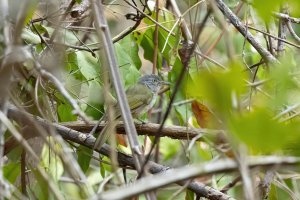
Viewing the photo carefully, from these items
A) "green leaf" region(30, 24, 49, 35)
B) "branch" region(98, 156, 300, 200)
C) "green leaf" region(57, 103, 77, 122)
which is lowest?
"green leaf" region(57, 103, 77, 122)

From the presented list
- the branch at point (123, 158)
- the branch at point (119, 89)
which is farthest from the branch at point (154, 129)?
the branch at point (119, 89)

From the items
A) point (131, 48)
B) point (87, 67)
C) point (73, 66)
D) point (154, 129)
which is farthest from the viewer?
point (131, 48)

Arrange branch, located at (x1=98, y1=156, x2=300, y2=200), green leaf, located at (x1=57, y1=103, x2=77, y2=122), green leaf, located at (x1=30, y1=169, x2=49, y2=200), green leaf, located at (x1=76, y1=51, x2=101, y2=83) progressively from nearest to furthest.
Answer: branch, located at (x1=98, y1=156, x2=300, y2=200), green leaf, located at (x1=30, y1=169, x2=49, y2=200), green leaf, located at (x1=76, y1=51, x2=101, y2=83), green leaf, located at (x1=57, y1=103, x2=77, y2=122)

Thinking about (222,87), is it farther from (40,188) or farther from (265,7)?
(40,188)

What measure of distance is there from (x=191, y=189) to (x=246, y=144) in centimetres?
132

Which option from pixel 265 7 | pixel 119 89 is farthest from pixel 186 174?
pixel 119 89

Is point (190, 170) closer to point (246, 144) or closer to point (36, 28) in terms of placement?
point (246, 144)

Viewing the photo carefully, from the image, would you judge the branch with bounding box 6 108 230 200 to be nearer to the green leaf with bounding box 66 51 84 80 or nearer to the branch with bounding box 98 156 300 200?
the green leaf with bounding box 66 51 84 80

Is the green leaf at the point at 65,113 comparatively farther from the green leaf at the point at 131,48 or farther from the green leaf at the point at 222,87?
the green leaf at the point at 222,87

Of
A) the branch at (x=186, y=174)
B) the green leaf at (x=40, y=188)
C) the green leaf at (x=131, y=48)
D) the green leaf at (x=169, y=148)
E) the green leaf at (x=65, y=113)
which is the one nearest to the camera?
the branch at (x=186, y=174)

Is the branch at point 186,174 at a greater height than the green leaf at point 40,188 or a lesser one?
greater

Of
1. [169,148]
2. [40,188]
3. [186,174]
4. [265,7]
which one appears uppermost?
[265,7]

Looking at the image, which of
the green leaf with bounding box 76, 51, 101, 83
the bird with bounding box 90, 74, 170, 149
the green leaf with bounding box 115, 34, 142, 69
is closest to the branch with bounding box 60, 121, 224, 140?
the green leaf with bounding box 76, 51, 101, 83

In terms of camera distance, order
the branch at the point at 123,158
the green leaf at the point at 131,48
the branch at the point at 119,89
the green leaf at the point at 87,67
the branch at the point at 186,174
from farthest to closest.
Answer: the green leaf at the point at 131,48 → the green leaf at the point at 87,67 → the branch at the point at 123,158 → the branch at the point at 119,89 → the branch at the point at 186,174
